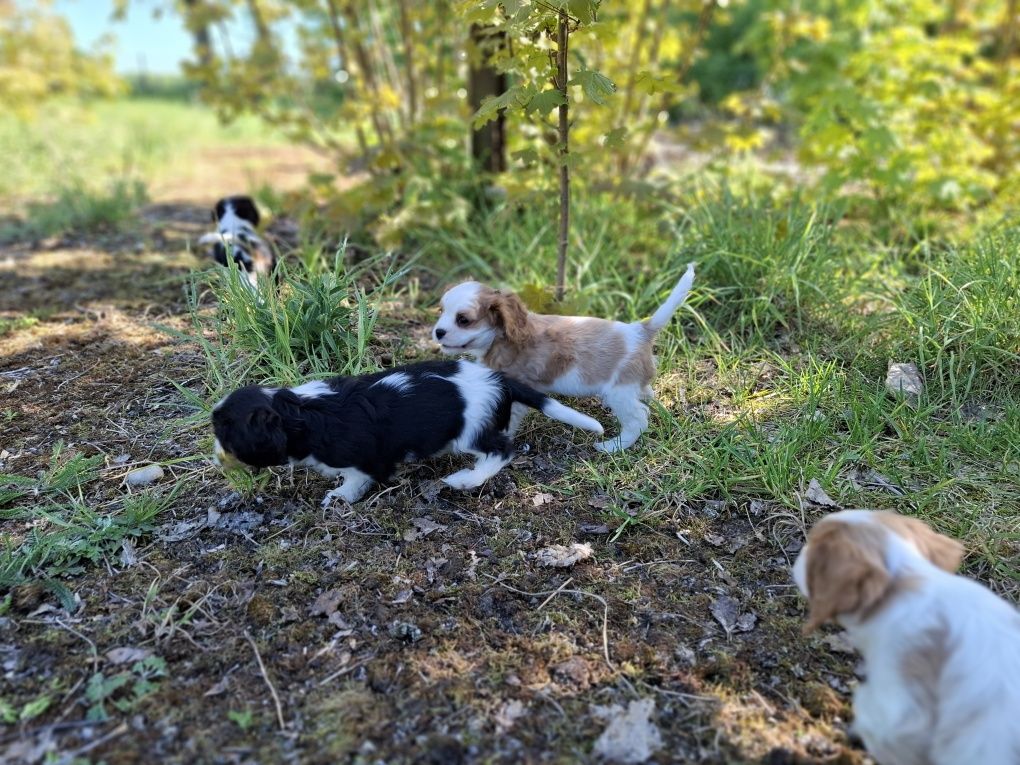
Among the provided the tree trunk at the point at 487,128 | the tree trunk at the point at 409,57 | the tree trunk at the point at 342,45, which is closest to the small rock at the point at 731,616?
the tree trunk at the point at 487,128

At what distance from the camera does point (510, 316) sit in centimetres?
321

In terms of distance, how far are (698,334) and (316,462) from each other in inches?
96.4

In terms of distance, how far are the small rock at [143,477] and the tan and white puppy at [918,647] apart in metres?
2.62

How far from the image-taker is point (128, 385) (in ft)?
12.3

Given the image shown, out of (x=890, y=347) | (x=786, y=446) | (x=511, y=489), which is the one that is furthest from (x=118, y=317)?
(x=890, y=347)

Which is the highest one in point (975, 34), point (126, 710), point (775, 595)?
point (975, 34)

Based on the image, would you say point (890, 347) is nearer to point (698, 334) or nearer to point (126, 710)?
point (698, 334)

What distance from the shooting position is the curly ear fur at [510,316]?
3213 mm

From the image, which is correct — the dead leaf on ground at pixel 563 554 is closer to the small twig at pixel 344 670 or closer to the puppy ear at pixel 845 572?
the small twig at pixel 344 670

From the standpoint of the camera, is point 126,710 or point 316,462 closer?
point 126,710

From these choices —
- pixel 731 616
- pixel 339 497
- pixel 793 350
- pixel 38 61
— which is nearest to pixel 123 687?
pixel 339 497

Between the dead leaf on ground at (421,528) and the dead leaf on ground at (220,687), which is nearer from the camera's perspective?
the dead leaf on ground at (220,687)

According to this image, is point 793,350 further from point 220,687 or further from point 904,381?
point 220,687

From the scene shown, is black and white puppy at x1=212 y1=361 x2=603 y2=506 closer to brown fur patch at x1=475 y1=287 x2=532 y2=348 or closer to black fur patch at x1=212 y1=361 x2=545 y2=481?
black fur patch at x1=212 y1=361 x2=545 y2=481
